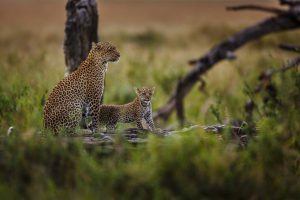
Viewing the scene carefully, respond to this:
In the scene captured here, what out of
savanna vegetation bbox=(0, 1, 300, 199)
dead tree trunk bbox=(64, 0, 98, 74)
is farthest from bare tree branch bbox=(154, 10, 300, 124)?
savanna vegetation bbox=(0, 1, 300, 199)

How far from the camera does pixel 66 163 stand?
21.4 feet

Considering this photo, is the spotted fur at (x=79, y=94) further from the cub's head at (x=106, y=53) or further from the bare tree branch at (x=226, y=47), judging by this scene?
the bare tree branch at (x=226, y=47)

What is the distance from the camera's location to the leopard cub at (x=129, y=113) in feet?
27.5

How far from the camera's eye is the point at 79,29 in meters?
9.81

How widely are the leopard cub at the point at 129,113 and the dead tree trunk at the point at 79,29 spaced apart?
65.4 inches

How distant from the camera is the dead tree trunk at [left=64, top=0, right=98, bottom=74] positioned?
977 cm

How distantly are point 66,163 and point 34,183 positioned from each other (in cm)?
45

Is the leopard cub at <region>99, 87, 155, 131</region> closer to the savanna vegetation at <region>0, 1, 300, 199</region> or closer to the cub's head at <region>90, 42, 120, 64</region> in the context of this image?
the cub's head at <region>90, 42, 120, 64</region>

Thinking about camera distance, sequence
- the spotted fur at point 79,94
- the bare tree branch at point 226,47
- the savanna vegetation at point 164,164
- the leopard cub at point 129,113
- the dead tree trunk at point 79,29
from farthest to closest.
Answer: the bare tree branch at point 226,47
the dead tree trunk at point 79,29
the leopard cub at point 129,113
the spotted fur at point 79,94
the savanna vegetation at point 164,164

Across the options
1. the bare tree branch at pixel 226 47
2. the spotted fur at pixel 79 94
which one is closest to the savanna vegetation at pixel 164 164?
the spotted fur at pixel 79 94

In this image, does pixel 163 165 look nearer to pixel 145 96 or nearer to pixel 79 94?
pixel 79 94

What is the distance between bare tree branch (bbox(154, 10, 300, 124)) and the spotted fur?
3.77 metres

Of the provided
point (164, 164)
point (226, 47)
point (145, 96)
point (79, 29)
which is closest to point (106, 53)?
point (145, 96)

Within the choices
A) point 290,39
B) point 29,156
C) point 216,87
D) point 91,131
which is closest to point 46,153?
point 29,156
